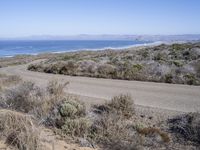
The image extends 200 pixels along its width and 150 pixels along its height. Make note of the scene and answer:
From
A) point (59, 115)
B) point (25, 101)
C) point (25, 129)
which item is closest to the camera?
point (25, 129)

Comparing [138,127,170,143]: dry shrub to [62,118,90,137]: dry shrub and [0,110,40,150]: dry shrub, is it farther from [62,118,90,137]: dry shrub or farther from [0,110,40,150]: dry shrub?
[0,110,40,150]: dry shrub

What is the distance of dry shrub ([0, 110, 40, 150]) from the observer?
318 inches

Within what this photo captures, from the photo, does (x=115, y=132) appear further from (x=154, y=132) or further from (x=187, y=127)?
(x=187, y=127)

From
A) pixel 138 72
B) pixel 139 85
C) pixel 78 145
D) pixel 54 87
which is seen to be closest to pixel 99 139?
pixel 78 145

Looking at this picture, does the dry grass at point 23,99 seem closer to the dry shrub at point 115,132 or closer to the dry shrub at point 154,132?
the dry shrub at point 115,132

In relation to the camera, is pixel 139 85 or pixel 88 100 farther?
pixel 139 85

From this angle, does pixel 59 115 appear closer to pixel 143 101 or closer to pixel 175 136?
pixel 175 136

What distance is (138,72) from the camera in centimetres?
2302

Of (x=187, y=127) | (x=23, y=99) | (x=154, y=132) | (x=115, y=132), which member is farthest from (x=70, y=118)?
(x=187, y=127)

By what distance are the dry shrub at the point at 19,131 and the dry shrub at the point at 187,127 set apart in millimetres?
3620

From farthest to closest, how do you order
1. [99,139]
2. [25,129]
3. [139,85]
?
[139,85] < [99,139] < [25,129]

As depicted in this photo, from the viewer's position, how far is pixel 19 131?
859 cm

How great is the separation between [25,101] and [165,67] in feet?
41.7

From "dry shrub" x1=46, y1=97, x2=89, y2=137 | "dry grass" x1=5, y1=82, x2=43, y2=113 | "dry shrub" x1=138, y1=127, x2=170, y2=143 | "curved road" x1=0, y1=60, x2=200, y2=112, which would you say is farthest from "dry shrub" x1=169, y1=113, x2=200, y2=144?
"dry grass" x1=5, y1=82, x2=43, y2=113
